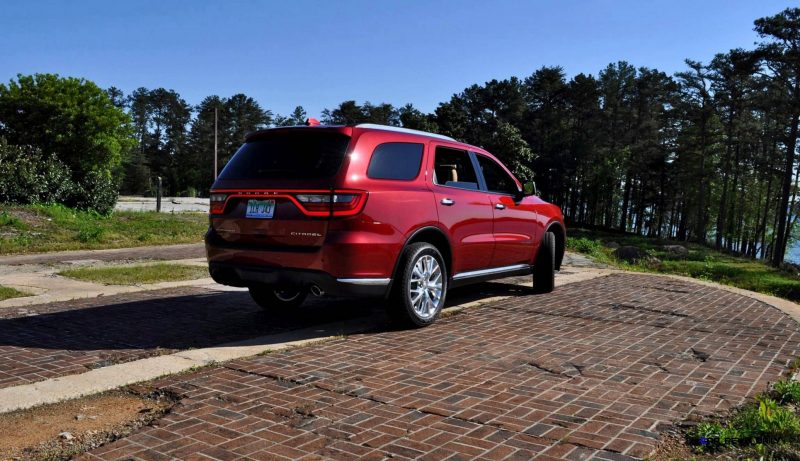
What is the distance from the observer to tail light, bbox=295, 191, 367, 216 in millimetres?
5105

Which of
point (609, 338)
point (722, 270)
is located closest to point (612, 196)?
point (722, 270)

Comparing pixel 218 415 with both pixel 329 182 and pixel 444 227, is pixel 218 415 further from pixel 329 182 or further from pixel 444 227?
pixel 444 227

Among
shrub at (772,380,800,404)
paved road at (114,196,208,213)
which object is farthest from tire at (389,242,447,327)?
paved road at (114,196,208,213)

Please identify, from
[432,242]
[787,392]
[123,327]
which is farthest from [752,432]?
[123,327]

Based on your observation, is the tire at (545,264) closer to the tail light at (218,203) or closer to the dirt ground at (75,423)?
the tail light at (218,203)

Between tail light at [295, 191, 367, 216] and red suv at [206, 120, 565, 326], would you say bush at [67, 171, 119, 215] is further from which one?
tail light at [295, 191, 367, 216]

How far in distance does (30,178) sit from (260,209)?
15828 millimetres

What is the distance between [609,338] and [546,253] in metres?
2.60

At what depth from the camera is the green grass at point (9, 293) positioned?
7.07 metres

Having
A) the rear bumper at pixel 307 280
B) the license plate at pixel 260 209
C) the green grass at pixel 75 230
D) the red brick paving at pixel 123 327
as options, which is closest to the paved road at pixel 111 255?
the green grass at pixel 75 230

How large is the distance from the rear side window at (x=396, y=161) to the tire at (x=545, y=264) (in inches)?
114

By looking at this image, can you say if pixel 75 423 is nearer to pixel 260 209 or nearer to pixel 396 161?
pixel 260 209

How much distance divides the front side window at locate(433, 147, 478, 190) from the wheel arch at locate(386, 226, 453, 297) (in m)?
0.54

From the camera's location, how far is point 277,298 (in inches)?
274
